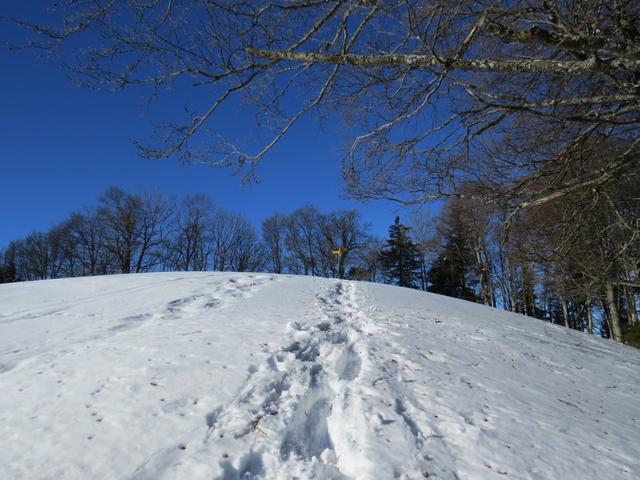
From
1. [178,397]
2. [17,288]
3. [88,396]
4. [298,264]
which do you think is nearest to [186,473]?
[178,397]

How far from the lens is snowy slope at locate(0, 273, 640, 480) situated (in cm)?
172

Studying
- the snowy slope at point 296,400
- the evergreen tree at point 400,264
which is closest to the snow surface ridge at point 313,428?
the snowy slope at point 296,400

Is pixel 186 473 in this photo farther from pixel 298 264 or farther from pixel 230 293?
pixel 298 264

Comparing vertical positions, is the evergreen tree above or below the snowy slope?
above

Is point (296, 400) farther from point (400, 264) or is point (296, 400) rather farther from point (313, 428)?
point (400, 264)

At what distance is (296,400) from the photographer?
242 cm

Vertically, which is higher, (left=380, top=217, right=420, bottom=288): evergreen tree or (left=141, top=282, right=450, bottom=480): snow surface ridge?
(left=380, top=217, right=420, bottom=288): evergreen tree

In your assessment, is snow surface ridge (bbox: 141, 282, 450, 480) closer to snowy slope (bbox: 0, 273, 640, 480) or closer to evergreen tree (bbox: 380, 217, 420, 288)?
snowy slope (bbox: 0, 273, 640, 480)

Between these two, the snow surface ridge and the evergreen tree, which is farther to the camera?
the evergreen tree

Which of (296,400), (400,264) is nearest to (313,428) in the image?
(296,400)

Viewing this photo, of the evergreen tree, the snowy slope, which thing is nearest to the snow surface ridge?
the snowy slope

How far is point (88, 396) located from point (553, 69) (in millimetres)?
4124

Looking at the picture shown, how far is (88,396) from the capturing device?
2189 mm

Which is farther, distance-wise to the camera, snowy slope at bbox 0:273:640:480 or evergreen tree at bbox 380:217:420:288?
evergreen tree at bbox 380:217:420:288
